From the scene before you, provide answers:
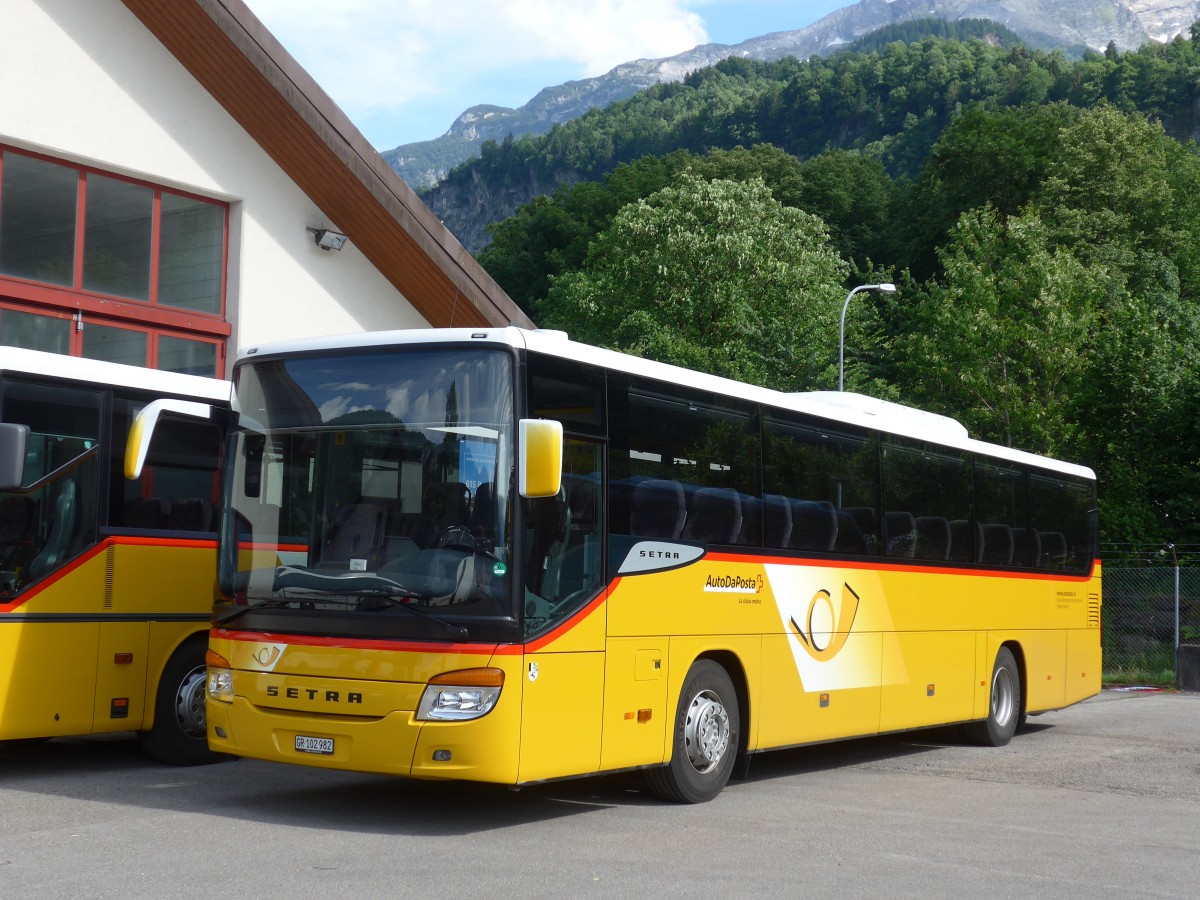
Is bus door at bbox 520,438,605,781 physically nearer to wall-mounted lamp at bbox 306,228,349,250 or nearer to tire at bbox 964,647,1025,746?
tire at bbox 964,647,1025,746

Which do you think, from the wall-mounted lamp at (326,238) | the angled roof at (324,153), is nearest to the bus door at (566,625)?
the angled roof at (324,153)

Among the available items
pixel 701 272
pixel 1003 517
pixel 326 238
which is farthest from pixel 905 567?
pixel 701 272

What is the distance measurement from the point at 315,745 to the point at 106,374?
3827 mm

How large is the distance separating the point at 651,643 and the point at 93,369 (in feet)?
15.4

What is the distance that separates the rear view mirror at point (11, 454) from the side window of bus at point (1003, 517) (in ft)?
30.2

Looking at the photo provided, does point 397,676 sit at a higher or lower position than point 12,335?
lower

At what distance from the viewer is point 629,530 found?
9.41 m

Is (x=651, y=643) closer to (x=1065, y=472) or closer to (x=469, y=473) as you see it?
(x=469, y=473)

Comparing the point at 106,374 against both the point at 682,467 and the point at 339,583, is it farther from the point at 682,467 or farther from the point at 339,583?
the point at 682,467

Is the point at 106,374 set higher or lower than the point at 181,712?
higher

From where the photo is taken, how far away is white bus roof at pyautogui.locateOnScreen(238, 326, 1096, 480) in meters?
8.75

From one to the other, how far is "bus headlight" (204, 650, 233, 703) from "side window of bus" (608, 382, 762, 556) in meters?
2.54

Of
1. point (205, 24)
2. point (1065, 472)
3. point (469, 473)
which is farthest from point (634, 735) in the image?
point (205, 24)

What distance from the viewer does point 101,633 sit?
10.7 meters
